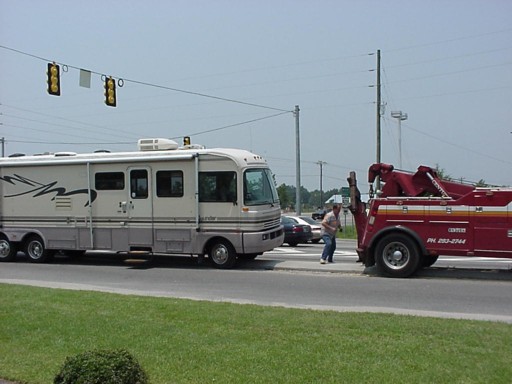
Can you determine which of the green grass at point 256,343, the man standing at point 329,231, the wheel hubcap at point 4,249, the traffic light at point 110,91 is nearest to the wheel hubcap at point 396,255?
the man standing at point 329,231

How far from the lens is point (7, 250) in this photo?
18.3 metres

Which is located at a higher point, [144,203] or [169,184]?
[169,184]

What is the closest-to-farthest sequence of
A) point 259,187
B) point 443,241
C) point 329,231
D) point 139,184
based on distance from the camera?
1. point 443,241
2. point 259,187
3. point 329,231
4. point 139,184

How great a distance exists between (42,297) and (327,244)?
28.1ft

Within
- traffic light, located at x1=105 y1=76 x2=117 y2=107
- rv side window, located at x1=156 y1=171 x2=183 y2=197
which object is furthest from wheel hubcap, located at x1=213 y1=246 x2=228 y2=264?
traffic light, located at x1=105 y1=76 x2=117 y2=107

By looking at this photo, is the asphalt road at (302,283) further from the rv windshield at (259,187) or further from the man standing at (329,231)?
the rv windshield at (259,187)

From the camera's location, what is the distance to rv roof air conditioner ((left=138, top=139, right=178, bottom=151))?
666 inches

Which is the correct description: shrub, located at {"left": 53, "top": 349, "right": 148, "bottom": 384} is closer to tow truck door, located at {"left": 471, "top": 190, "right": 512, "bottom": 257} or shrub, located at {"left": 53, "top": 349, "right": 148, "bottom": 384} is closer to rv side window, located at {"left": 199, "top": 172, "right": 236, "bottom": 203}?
tow truck door, located at {"left": 471, "top": 190, "right": 512, "bottom": 257}

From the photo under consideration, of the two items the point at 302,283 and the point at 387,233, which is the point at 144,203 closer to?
the point at 302,283

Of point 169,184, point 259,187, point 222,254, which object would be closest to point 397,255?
point 259,187

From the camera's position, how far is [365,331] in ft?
22.2

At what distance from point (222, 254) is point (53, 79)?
27.7 ft

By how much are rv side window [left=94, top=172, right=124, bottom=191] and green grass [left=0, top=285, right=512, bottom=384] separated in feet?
26.9

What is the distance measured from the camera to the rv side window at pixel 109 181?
1680 cm
